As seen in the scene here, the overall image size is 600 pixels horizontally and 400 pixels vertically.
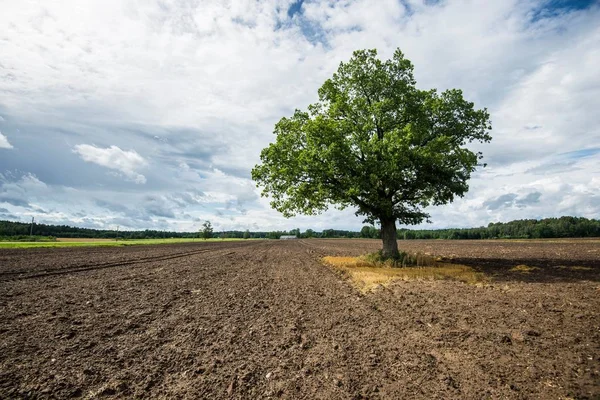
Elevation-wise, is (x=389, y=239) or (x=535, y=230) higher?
(x=535, y=230)

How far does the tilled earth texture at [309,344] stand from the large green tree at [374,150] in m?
11.2

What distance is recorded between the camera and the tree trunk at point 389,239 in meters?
26.8

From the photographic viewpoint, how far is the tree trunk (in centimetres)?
2675

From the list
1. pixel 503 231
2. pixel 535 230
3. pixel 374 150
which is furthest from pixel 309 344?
pixel 503 231

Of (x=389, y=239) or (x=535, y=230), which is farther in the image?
(x=535, y=230)

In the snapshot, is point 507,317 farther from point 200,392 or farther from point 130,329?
point 130,329

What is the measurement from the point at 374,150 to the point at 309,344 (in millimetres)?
17221

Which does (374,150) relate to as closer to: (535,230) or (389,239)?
(389,239)

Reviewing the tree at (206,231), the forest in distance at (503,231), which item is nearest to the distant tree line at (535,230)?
the forest in distance at (503,231)

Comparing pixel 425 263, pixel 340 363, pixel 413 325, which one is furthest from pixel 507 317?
pixel 425 263

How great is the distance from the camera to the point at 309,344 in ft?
26.8

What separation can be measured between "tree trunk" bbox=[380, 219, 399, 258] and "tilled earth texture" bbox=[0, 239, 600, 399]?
40.5 feet

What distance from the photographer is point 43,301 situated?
13.1 m

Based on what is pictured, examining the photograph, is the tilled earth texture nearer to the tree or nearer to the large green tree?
the large green tree
